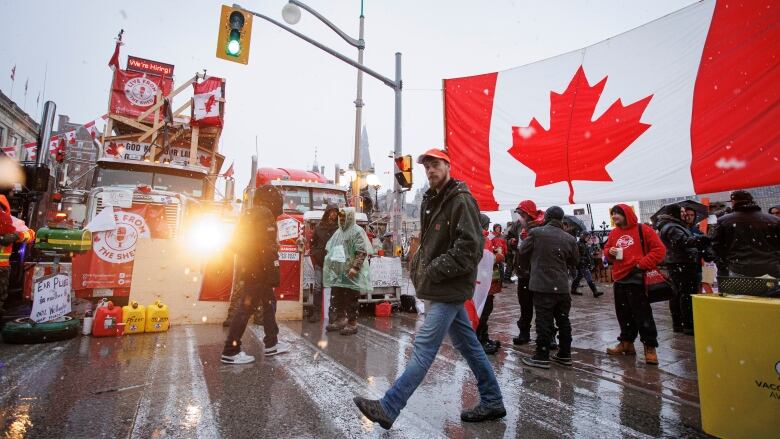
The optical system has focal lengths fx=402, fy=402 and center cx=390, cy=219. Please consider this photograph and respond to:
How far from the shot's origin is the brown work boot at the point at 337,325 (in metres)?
6.32

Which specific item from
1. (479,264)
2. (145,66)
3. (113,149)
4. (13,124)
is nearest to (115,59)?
(145,66)

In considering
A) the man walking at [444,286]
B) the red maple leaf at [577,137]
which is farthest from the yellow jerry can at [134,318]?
the red maple leaf at [577,137]

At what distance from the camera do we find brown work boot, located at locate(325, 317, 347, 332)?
6320mm

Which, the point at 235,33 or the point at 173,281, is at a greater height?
the point at 235,33

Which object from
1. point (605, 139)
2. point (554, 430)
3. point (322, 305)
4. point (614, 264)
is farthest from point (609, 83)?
point (322, 305)

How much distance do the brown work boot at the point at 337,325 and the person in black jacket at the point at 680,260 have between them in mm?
5273

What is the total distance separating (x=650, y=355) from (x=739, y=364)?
260 cm

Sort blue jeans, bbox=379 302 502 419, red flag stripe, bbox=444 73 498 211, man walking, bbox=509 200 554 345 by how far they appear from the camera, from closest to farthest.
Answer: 1. blue jeans, bbox=379 302 502 419
2. man walking, bbox=509 200 554 345
3. red flag stripe, bbox=444 73 498 211

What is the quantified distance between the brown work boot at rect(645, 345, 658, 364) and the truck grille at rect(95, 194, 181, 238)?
28.4ft

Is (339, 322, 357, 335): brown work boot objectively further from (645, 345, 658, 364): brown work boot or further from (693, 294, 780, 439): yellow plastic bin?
(693, 294, 780, 439): yellow plastic bin

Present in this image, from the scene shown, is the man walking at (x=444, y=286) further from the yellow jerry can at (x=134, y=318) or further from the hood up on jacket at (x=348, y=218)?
the yellow jerry can at (x=134, y=318)

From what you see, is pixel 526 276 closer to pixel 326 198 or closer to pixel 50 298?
pixel 50 298

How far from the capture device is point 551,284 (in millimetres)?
4574

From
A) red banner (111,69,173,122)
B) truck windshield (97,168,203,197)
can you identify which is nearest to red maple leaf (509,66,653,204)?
truck windshield (97,168,203,197)
